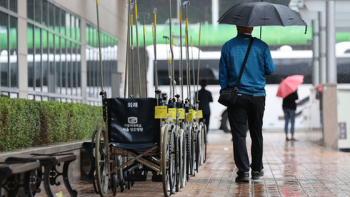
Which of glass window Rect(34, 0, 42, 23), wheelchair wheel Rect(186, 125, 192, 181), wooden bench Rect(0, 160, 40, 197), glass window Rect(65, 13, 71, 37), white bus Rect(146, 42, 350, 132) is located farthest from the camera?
white bus Rect(146, 42, 350, 132)

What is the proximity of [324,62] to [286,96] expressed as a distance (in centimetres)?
182

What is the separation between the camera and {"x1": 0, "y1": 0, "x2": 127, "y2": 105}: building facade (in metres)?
10.6

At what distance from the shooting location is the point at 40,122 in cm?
704

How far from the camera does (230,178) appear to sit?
7.36 m

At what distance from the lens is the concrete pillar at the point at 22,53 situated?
10.9m

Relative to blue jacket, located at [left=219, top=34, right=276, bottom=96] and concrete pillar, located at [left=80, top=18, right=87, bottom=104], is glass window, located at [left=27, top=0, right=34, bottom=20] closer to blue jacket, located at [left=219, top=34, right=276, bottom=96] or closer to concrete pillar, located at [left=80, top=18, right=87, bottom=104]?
concrete pillar, located at [left=80, top=18, right=87, bottom=104]

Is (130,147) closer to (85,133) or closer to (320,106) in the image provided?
(85,133)

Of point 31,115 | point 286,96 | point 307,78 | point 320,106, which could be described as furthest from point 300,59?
point 31,115

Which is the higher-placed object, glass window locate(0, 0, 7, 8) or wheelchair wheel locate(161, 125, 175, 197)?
glass window locate(0, 0, 7, 8)

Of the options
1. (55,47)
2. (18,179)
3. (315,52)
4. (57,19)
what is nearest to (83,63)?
(55,47)

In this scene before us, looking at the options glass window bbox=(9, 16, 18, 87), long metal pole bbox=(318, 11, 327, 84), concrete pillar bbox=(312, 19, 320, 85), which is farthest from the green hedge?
concrete pillar bbox=(312, 19, 320, 85)

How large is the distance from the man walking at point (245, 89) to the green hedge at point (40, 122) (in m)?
2.17

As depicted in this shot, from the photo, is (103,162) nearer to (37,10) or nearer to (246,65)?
(246,65)

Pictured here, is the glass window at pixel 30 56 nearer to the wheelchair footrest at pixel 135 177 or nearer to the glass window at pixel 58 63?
the glass window at pixel 58 63
